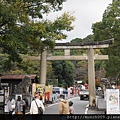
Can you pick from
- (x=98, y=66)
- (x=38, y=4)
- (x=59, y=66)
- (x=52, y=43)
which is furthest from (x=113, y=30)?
(x=59, y=66)

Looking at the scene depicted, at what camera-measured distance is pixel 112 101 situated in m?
12.6

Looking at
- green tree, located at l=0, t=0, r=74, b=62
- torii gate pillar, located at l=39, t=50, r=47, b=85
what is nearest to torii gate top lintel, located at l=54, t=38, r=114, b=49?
torii gate pillar, located at l=39, t=50, r=47, b=85

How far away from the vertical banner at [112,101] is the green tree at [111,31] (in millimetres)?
12377

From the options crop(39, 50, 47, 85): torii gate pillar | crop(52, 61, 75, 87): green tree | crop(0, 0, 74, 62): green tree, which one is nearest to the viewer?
crop(0, 0, 74, 62): green tree

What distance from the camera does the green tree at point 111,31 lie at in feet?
79.8

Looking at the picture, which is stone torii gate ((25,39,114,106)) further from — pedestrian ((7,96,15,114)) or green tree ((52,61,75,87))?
green tree ((52,61,75,87))

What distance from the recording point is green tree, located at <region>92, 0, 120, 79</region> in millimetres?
24312

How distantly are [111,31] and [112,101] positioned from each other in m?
13.6

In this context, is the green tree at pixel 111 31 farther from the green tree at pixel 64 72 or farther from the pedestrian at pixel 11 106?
the green tree at pixel 64 72

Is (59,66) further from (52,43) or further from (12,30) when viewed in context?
(12,30)

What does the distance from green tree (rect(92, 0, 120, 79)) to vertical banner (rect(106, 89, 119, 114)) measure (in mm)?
12377

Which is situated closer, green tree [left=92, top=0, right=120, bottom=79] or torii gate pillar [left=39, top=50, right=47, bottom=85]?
green tree [left=92, top=0, right=120, bottom=79]

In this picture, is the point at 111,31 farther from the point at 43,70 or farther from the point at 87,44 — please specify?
the point at 43,70

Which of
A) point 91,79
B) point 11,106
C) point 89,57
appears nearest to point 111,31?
point 89,57
